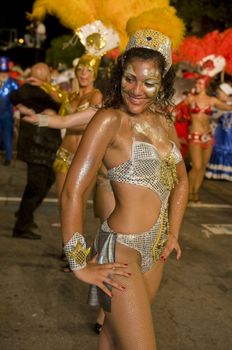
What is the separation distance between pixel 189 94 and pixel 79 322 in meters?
5.77

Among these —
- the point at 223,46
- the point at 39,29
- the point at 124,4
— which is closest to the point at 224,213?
the point at 223,46

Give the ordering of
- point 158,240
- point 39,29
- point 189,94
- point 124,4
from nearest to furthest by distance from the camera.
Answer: point 158,240 → point 124,4 → point 189,94 → point 39,29

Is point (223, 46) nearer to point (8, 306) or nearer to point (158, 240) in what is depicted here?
point (8, 306)

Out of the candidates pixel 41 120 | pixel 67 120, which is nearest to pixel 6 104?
pixel 67 120

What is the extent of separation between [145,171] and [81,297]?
2261 mm

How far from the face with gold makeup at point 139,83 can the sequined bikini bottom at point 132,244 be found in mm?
519

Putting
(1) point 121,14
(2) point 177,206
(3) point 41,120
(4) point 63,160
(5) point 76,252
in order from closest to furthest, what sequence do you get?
(5) point 76,252 → (2) point 177,206 → (3) point 41,120 → (1) point 121,14 → (4) point 63,160

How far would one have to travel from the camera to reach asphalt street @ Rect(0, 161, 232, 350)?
3.83 meters

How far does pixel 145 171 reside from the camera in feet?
8.29

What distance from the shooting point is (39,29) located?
89.9 feet

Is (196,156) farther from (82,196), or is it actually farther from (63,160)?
(82,196)

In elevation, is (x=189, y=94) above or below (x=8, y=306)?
above

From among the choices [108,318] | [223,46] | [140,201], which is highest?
[223,46]

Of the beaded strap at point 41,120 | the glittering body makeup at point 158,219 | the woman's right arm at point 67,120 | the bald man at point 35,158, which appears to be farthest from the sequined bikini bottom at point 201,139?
the glittering body makeup at point 158,219
